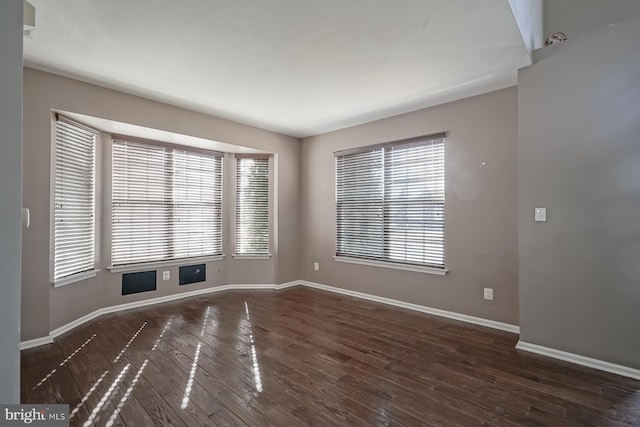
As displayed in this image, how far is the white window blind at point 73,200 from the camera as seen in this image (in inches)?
124

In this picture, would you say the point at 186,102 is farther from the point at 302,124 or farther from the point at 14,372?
the point at 14,372

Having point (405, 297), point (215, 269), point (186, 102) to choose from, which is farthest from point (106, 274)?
point (405, 297)

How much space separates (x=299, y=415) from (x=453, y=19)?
9.30ft

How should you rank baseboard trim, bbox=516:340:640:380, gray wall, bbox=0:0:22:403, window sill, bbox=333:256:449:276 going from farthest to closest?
window sill, bbox=333:256:449:276 < baseboard trim, bbox=516:340:640:380 < gray wall, bbox=0:0:22:403

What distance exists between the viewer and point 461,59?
8.73 feet

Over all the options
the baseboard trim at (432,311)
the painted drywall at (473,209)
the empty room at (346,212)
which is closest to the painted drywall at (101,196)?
the empty room at (346,212)

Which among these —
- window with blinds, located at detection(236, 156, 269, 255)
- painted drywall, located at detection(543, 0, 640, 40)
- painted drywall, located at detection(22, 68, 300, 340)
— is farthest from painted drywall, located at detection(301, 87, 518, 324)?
window with blinds, located at detection(236, 156, 269, 255)

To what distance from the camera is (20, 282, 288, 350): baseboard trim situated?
285 centimetres

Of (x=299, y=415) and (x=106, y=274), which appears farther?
(x=106, y=274)

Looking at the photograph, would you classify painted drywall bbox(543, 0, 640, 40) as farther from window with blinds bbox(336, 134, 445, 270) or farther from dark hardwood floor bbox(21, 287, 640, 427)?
dark hardwood floor bbox(21, 287, 640, 427)

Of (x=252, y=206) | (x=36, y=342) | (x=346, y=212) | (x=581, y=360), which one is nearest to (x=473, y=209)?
A: (x=581, y=360)

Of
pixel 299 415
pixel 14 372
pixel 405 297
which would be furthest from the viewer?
pixel 405 297

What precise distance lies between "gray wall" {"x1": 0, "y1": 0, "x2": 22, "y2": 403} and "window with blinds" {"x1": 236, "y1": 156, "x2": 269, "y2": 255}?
4.24 metres

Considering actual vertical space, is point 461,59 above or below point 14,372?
above
